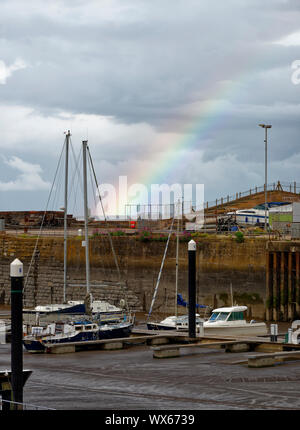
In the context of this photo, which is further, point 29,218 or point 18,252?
point 29,218

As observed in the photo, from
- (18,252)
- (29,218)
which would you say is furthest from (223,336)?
(29,218)

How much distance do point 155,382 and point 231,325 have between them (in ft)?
42.6

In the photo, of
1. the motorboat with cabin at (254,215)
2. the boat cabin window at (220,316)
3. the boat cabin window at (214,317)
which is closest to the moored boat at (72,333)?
the boat cabin window at (214,317)

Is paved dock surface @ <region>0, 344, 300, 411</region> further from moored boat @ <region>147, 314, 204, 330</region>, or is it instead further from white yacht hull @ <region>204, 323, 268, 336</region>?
moored boat @ <region>147, 314, 204, 330</region>

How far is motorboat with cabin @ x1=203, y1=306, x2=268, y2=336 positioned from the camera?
126 ft

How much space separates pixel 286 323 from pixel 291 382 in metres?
17.9

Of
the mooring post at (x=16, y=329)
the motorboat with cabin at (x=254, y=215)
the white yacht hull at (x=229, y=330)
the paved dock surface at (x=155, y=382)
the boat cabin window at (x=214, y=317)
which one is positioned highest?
the motorboat with cabin at (x=254, y=215)

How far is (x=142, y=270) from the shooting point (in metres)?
53.3

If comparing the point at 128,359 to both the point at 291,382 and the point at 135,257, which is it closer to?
the point at 291,382

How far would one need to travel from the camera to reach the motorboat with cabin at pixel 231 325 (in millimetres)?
38469

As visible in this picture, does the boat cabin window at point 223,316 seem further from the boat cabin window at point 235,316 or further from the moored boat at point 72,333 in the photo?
the moored boat at point 72,333

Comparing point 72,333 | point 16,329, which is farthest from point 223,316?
point 16,329

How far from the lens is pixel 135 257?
2137 inches

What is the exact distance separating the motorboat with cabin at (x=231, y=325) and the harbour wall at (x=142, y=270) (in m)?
6.03
